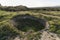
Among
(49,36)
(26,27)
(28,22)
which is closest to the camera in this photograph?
(49,36)

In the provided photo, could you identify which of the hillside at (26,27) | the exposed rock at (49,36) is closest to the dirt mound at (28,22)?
the hillside at (26,27)

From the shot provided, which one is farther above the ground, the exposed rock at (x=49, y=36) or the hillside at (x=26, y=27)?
the hillside at (x=26, y=27)

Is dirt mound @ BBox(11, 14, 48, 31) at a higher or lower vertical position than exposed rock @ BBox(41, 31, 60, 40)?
higher

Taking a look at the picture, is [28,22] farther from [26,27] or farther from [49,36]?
[49,36]

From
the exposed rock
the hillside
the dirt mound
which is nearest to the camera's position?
the exposed rock

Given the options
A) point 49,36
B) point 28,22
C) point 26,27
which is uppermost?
point 28,22

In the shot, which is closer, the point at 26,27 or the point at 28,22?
the point at 26,27

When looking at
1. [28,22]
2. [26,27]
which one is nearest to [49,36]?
[26,27]

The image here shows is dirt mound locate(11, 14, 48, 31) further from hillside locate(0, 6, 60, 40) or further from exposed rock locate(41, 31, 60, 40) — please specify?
exposed rock locate(41, 31, 60, 40)

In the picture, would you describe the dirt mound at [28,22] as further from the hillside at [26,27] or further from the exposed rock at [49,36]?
the exposed rock at [49,36]

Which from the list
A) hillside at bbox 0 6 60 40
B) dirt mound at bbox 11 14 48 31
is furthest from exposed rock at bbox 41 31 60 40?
dirt mound at bbox 11 14 48 31

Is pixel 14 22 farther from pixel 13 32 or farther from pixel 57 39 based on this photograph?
pixel 57 39
